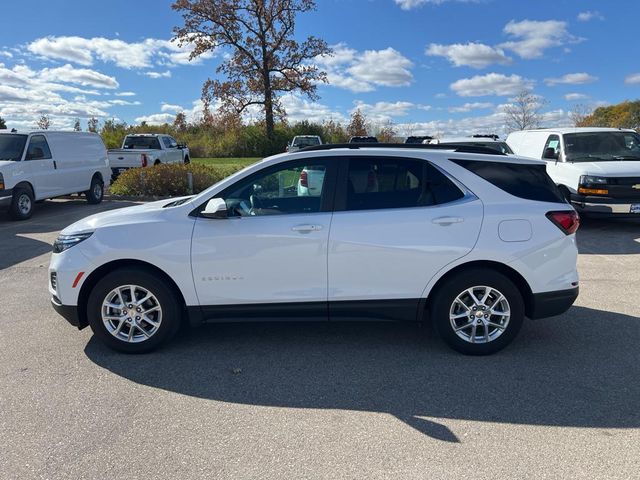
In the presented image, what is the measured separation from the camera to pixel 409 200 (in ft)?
13.8

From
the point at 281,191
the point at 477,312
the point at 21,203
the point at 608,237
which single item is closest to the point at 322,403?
the point at 477,312

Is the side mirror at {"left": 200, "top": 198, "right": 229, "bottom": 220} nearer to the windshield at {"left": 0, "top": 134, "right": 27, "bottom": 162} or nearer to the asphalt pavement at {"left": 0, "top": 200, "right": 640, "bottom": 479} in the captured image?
the asphalt pavement at {"left": 0, "top": 200, "right": 640, "bottom": 479}

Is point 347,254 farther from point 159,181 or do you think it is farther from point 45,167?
point 159,181

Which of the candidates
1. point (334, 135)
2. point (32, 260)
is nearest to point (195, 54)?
point (334, 135)

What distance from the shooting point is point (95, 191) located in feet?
47.0

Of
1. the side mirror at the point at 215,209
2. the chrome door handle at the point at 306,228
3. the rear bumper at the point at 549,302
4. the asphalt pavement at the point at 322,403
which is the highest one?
the side mirror at the point at 215,209

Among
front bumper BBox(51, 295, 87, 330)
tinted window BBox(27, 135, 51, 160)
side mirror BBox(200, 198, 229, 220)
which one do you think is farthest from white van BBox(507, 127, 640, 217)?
tinted window BBox(27, 135, 51, 160)

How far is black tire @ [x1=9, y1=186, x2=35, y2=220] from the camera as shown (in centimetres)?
1128

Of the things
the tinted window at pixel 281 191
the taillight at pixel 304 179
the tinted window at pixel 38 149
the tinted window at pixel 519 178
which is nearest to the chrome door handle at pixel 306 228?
the tinted window at pixel 281 191

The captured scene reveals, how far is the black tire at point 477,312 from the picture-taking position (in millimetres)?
4133

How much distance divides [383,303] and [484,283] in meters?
0.84

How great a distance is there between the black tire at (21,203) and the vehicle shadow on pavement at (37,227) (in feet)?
0.52

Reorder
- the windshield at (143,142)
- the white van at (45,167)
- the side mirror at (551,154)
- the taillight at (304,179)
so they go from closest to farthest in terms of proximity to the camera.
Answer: the taillight at (304,179), the side mirror at (551,154), the white van at (45,167), the windshield at (143,142)

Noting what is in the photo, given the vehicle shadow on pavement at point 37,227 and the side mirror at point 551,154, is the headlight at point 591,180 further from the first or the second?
the vehicle shadow on pavement at point 37,227
